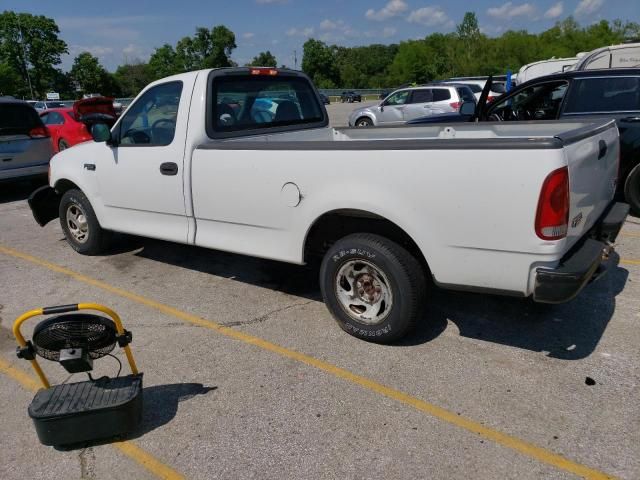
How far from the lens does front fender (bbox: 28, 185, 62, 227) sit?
6.09 m

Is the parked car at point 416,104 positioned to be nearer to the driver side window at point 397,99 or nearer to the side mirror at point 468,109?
the driver side window at point 397,99

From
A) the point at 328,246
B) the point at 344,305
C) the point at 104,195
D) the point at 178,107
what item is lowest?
the point at 344,305

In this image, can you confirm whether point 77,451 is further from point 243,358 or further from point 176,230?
point 176,230

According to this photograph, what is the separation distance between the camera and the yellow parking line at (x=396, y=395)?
254 centimetres

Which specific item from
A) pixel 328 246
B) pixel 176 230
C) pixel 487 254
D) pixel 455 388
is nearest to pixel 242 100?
pixel 176 230

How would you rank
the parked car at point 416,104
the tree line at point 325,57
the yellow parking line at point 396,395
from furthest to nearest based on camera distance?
1. the tree line at point 325,57
2. the parked car at point 416,104
3. the yellow parking line at point 396,395

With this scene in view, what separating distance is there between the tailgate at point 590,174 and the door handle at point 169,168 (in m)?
3.03

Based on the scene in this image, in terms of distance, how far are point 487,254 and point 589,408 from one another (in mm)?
1009

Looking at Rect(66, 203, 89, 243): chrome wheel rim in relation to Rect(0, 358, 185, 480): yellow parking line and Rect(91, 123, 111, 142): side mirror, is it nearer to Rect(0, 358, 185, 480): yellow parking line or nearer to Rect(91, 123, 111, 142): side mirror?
Rect(91, 123, 111, 142): side mirror

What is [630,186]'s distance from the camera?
6289 mm

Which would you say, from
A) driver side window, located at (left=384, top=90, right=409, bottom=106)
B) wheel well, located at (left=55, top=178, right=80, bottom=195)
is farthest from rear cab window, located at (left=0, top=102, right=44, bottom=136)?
driver side window, located at (left=384, top=90, right=409, bottom=106)

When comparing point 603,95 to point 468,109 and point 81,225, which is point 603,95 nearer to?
point 468,109

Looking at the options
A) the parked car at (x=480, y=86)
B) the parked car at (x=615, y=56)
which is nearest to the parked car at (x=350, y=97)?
the parked car at (x=480, y=86)

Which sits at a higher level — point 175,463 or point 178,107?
point 178,107
